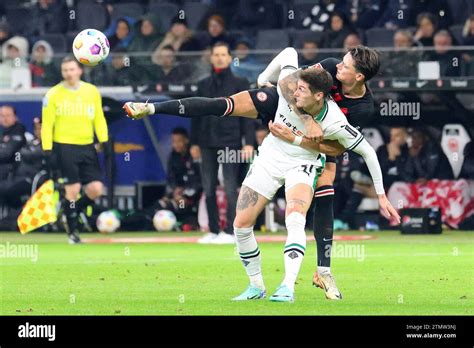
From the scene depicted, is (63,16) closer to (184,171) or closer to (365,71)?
(184,171)

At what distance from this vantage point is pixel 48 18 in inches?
1001

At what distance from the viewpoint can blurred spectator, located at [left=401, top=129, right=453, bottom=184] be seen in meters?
21.1

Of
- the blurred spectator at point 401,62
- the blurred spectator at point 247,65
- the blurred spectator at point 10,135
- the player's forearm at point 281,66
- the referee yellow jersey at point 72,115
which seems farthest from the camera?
the blurred spectator at point 10,135

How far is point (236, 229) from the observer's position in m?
11.7

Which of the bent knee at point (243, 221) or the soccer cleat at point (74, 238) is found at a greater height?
the bent knee at point (243, 221)

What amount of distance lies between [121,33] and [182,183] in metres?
3.47

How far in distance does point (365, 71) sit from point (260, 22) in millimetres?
12474

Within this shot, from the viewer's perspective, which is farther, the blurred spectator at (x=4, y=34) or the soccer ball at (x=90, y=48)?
the blurred spectator at (x=4, y=34)

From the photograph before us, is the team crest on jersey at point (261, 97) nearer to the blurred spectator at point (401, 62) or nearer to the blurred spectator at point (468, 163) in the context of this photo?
the blurred spectator at point (401, 62)

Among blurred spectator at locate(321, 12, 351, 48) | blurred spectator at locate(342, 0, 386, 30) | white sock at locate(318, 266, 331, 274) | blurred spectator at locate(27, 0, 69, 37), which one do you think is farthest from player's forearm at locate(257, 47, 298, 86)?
blurred spectator at locate(27, 0, 69, 37)

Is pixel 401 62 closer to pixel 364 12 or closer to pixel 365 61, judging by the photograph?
pixel 364 12

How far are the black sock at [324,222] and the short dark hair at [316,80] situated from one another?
109cm

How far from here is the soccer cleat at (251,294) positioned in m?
11.7

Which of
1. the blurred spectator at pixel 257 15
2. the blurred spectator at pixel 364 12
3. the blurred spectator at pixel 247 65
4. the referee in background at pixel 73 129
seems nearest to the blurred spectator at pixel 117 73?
the blurred spectator at pixel 247 65
